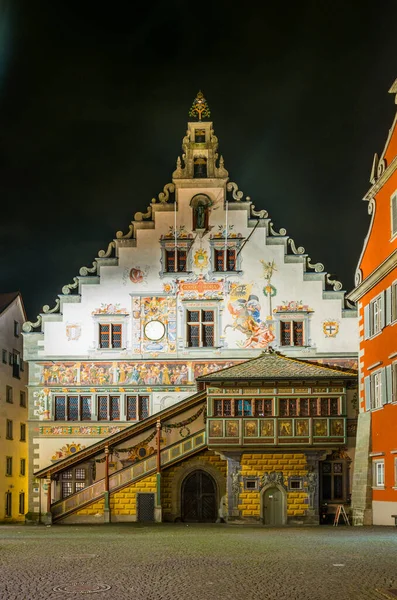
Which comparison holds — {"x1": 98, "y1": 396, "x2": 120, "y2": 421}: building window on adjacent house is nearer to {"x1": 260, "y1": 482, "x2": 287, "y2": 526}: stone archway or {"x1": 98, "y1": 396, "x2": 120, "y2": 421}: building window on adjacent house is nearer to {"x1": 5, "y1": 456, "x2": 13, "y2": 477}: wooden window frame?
{"x1": 260, "y1": 482, "x2": 287, "y2": 526}: stone archway

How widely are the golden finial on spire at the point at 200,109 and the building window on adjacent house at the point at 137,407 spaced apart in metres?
13.8

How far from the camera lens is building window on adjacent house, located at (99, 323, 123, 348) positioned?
45.6 m

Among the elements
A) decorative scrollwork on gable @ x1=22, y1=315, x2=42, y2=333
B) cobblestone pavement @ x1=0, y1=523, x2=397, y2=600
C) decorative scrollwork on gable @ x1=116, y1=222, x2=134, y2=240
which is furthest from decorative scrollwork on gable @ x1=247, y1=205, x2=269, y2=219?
cobblestone pavement @ x1=0, y1=523, x2=397, y2=600

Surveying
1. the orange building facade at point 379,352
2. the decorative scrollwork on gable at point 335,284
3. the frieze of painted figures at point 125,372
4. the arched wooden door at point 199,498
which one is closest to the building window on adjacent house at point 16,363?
the frieze of painted figures at point 125,372

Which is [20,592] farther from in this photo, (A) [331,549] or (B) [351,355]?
(B) [351,355]

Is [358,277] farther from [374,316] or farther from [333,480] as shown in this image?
[333,480]

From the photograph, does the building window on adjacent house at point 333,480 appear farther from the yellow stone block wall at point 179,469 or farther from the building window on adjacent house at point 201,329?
the building window on adjacent house at point 201,329

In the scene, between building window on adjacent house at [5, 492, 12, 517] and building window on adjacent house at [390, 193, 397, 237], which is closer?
building window on adjacent house at [390, 193, 397, 237]

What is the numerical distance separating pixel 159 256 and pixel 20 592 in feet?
107

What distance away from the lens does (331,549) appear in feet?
70.5

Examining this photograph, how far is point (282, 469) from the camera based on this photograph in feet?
133

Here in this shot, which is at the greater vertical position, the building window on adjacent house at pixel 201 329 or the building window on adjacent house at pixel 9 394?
the building window on adjacent house at pixel 201 329

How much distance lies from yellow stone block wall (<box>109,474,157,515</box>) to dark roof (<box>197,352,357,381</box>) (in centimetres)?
493

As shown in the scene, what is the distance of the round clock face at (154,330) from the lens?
1788 inches
